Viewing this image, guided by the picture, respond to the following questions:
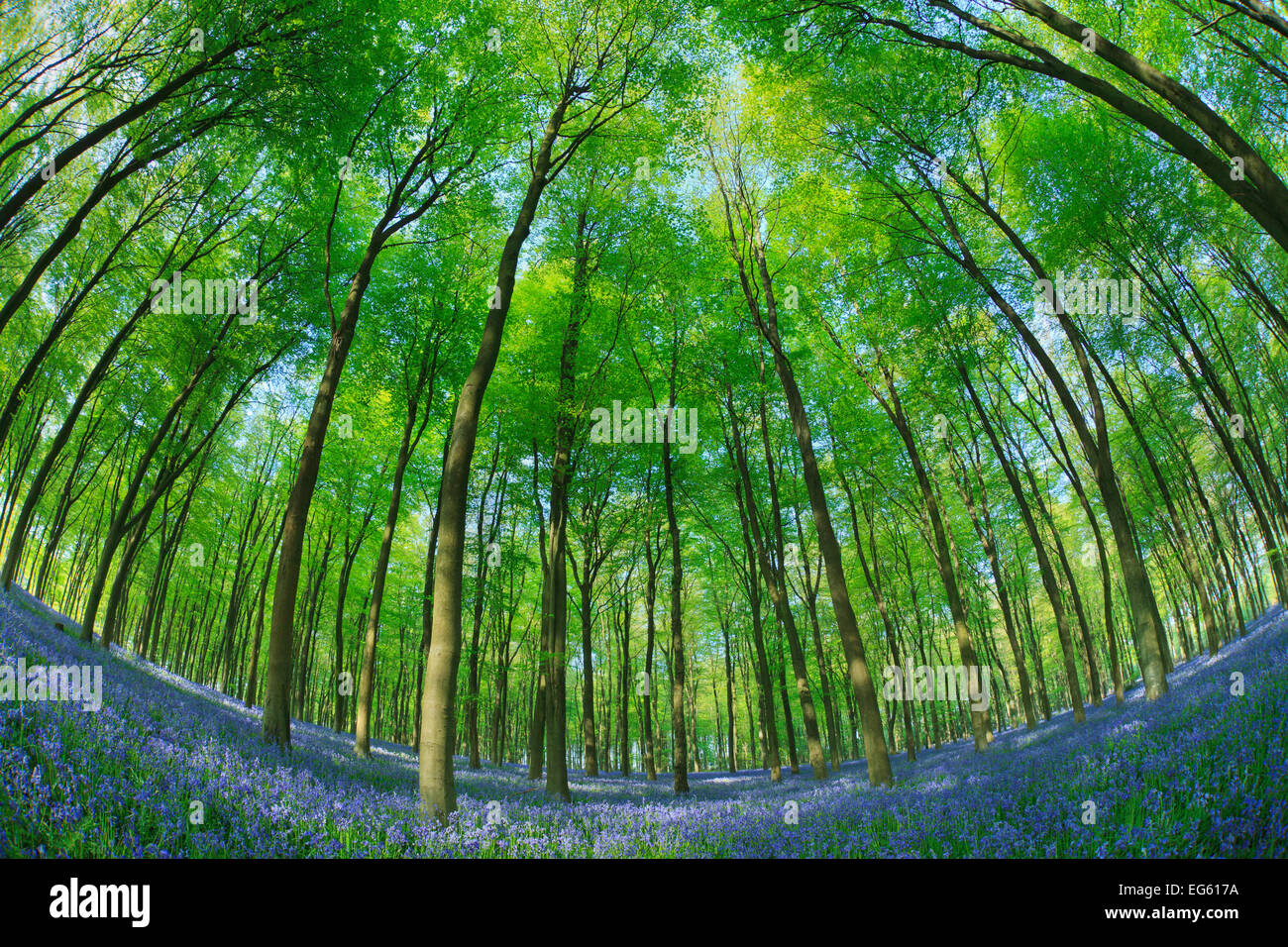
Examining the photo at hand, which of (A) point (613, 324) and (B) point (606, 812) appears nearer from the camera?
(B) point (606, 812)

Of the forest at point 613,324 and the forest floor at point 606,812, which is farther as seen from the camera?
the forest at point 613,324

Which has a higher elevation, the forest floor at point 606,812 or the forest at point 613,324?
the forest at point 613,324

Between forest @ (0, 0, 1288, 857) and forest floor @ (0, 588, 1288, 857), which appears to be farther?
forest @ (0, 0, 1288, 857)

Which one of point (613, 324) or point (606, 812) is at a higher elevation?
point (613, 324)

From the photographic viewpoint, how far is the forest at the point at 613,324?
5.36 m

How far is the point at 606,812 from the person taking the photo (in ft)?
24.4

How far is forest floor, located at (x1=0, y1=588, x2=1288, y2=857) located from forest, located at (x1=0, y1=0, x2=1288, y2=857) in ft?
0.19

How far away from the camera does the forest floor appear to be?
11.1ft

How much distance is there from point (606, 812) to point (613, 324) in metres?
11.9

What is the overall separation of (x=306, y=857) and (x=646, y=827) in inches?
138

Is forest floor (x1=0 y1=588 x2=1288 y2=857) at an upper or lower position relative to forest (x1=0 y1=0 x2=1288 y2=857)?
lower

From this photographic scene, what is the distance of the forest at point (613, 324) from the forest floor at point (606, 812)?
0.19ft

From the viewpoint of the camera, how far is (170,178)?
12.0 metres
